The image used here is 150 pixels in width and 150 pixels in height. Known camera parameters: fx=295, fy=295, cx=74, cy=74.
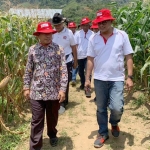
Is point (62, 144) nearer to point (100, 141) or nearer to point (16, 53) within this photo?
point (100, 141)

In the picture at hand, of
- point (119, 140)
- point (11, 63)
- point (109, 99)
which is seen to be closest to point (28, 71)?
point (11, 63)

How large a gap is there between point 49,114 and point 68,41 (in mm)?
1798

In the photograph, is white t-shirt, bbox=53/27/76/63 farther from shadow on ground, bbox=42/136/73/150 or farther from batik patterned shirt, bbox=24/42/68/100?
shadow on ground, bbox=42/136/73/150

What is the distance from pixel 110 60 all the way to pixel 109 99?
1.78 ft

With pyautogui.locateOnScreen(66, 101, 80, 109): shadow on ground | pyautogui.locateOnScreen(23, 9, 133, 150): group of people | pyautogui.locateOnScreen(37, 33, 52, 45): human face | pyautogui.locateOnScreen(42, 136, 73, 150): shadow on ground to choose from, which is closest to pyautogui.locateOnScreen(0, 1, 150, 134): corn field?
pyautogui.locateOnScreen(23, 9, 133, 150): group of people

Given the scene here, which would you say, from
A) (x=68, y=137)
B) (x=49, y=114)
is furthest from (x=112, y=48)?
(x=68, y=137)

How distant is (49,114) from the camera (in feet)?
12.5

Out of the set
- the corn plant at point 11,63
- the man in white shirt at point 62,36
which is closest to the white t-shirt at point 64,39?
the man in white shirt at point 62,36

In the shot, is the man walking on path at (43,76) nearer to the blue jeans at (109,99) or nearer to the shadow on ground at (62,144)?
the shadow on ground at (62,144)

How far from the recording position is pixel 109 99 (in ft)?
12.5

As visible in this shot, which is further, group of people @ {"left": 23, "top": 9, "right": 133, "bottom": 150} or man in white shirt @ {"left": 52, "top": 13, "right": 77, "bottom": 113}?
man in white shirt @ {"left": 52, "top": 13, "right": 77, "bottom": 113}

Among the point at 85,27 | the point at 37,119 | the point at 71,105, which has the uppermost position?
the point at 85,27

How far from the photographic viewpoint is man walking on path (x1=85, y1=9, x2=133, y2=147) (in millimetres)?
3573

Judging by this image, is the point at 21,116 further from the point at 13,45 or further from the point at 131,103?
the point at 131,103
